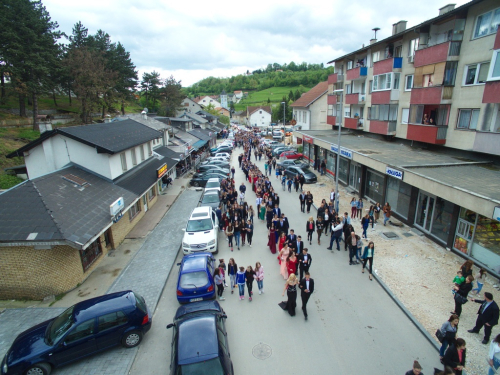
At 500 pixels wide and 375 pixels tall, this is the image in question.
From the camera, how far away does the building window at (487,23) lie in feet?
42.3

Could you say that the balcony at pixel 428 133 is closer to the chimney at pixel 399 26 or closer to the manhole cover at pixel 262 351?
the chimney at pixel 399 26

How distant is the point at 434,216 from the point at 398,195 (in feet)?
9.54

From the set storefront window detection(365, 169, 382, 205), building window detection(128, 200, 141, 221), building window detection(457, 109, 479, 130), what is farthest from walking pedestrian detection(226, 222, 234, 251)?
building window detection(457, 109, 479, 130)

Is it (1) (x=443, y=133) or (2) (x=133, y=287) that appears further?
(1) (x=443, y=133)

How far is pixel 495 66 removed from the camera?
1212 centimetres

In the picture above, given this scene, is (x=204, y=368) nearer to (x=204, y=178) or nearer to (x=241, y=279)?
(x=241, y=279)

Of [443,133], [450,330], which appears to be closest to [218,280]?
[450,330]

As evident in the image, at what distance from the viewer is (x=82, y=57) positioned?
3591cm

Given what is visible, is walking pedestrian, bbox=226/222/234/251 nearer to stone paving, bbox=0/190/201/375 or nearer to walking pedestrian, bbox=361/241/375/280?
stone paving, bbox=0/190/201/375

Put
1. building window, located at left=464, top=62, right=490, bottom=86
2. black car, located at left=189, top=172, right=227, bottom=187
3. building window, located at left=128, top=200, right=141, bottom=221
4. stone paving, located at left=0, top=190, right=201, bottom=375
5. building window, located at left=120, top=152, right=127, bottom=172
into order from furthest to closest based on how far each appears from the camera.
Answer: black car, located at left=189, top=172, right=227, bottom=187 → building window, located at left=120, top=152, right=127, bottom=172 → building window, located at left=128, top=200, right=141, bottom=221 → building window, located at left=464, top=62, right=490, bottom=86 → stone paving, located at left=0, top=190, right=201, bottom=375

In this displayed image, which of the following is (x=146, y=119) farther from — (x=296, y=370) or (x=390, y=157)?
(x=296, y=370)

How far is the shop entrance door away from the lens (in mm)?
13578

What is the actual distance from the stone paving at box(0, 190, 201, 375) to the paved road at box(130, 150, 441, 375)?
0.41 meters

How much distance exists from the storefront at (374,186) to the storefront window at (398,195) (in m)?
0.65
